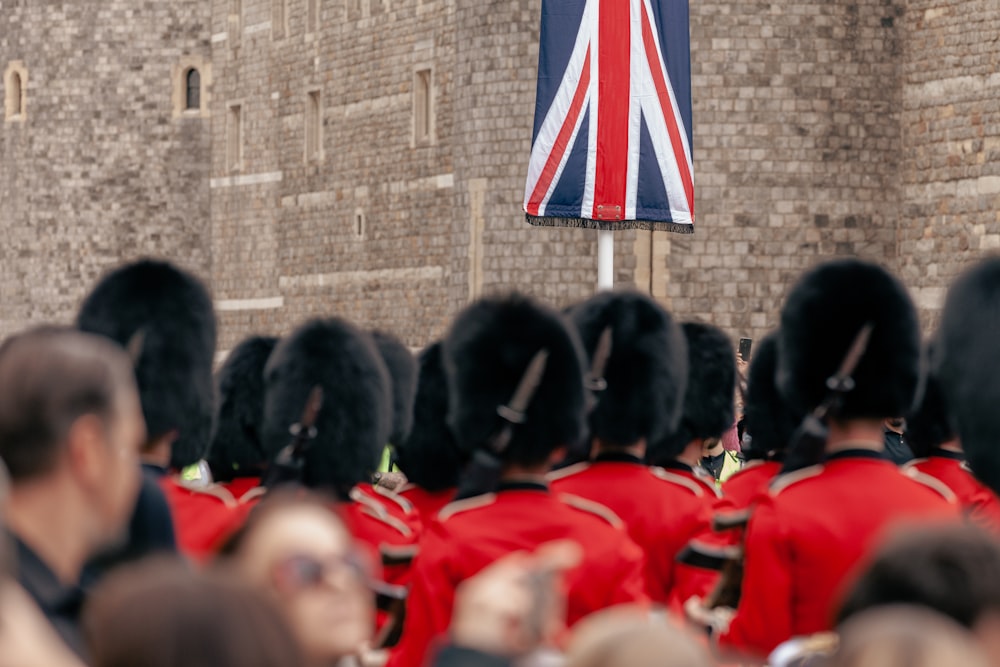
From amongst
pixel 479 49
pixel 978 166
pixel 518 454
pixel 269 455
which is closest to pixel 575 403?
pixel 518 454

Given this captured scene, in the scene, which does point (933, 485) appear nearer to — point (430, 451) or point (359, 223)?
point (430, 451)

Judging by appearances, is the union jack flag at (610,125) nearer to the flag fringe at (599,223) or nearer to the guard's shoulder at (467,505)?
the flag fringe at (599,223)

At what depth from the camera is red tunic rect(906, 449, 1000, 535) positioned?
5324 millimetres

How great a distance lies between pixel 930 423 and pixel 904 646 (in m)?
3.96

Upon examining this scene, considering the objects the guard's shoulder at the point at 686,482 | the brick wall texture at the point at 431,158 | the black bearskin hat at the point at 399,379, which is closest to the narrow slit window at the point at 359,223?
the brick wall texture at the point at 431,158

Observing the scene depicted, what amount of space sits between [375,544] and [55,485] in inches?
88.2

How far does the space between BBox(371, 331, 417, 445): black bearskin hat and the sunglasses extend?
363 centimetres

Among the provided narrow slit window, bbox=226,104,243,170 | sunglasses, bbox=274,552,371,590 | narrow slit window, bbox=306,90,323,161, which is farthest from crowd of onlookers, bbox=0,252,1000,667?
narrow slit window, bbox=226,104,243,170

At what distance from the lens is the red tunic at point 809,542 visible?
4164 millimetres

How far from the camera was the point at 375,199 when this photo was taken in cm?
2766

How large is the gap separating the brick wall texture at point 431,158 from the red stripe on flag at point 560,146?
4058 millimetres

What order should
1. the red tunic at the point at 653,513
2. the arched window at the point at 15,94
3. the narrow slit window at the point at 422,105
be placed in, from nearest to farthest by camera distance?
the red tunic at the point at 653,513
the narrow slit window at the point at 422,105
the arched window at the point at 15,94

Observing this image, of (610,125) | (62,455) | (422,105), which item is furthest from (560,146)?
(422,105)

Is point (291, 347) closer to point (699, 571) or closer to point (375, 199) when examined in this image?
point (699, 571)
